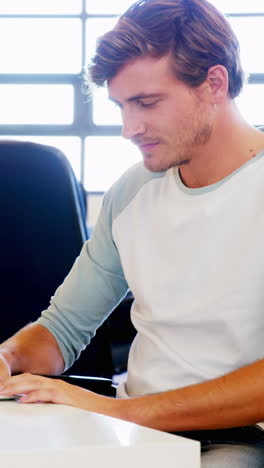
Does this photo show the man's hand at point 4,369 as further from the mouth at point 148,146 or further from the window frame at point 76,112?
the window frame at point 76,112

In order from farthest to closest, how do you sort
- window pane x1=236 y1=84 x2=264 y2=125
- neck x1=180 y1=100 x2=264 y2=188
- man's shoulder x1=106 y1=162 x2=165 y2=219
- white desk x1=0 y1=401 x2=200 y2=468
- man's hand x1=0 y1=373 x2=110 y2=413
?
window pane x1=236 y1=84 x2=264 y2=125
man's shoulder x1=106 y1=162 x2=165 y2=219
neck x1=180 y1=100 x2=264 y2=188
man's hand x1=0 y1=373 x2=110 y2=413
white desk x1=0 y1=401 x2=200 y2=468

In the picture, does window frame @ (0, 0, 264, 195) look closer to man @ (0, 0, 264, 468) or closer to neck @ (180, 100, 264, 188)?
man @ (0, 0, 264, 468)

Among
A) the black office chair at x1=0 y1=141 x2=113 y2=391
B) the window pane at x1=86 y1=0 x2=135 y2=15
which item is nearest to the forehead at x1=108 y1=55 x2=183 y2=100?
the black office chair at x1=0 y1=141 x2=113 y2=391

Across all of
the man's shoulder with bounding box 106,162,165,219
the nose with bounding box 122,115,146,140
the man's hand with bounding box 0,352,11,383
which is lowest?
the man's hand with bounding box 0,352,11,383

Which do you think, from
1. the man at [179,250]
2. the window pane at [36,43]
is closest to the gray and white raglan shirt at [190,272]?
the man at [179,250]

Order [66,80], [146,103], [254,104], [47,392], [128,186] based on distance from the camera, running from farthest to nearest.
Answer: [66,80] < [254,104] < [128,186] < [146,103] < [47,392]

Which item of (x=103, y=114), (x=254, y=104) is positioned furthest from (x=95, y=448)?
(x=103, y=114)

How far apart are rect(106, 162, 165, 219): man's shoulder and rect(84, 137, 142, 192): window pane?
16.6 ft

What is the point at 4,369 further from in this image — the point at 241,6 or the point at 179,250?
the point at 241,6

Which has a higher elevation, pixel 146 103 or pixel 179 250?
pixel 146 103

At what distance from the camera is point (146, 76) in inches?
53.0

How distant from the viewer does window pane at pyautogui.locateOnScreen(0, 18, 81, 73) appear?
21.5 feet

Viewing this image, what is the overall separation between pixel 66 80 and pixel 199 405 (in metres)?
5.87

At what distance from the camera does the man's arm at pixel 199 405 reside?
106cm
